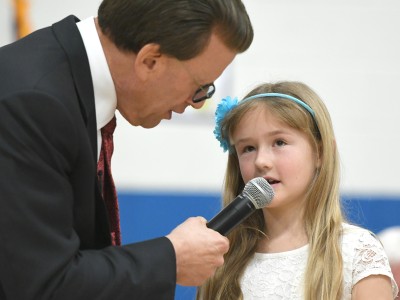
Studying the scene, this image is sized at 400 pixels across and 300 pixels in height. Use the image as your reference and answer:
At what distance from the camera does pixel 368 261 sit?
199 cm

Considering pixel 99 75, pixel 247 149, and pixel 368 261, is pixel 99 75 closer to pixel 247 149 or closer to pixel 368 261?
pixel 247 149

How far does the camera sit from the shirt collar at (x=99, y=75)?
1669mm

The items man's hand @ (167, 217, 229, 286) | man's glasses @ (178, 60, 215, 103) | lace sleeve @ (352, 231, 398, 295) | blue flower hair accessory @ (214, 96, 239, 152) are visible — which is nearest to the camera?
man's hand @ (167, 217, 229, 286)

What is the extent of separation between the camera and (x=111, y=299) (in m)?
1.50

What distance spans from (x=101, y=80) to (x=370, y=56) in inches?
121

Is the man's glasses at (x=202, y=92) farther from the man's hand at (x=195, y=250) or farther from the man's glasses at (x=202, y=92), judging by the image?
the man's hand at (x=195, y=250)

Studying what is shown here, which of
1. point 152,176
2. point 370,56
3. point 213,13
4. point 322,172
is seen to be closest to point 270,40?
point 370,56

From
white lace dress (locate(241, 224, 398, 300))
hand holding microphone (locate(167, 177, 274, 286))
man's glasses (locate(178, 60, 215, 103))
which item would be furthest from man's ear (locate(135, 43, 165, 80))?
white lace dress (locate(241, 224, 398, 300))

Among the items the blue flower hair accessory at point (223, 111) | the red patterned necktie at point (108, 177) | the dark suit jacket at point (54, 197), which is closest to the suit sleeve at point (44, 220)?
Result: the dark suit jacket at point (54, 197)

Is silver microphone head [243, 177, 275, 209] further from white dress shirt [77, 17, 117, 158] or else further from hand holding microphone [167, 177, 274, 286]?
white dress shirt [77, 17, 117, 158]

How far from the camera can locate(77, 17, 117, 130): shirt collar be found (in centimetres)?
167

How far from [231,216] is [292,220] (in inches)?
20.9

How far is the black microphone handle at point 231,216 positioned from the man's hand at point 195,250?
30mm

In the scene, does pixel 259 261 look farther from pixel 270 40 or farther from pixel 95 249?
pixel 270 40
